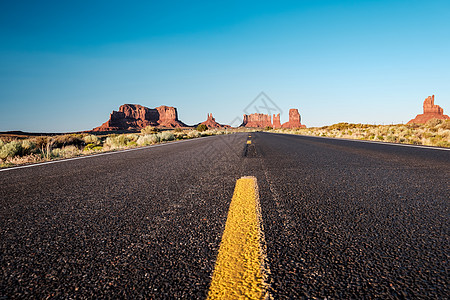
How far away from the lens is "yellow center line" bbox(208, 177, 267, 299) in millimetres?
1025

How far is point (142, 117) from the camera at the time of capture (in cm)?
16225

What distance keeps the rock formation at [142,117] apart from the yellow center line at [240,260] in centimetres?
14844

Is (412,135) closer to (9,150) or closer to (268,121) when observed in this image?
(9,150)

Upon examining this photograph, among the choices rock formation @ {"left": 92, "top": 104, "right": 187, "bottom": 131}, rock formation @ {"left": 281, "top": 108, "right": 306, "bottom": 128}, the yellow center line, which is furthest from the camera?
rock formation @ {"left": 281, "top": 108, "right": 306, "bottom": 128}

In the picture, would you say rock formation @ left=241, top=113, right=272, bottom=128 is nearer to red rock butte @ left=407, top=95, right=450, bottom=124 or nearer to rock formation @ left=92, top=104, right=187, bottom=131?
rock formation @ left=92, top=104, right=187, bottom=131

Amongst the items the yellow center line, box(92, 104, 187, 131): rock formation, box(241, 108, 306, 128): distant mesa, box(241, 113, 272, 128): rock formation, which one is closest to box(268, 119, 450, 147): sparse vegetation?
the yellow center line

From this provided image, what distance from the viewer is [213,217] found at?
1.96m

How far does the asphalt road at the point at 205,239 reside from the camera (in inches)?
42.8

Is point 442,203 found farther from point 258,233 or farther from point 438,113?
point 438,113

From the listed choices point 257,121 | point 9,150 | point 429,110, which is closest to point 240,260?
point 9,150

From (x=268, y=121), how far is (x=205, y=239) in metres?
164

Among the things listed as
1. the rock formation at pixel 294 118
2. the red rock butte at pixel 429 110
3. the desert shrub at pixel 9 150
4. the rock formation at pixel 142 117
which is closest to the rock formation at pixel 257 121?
the rock formation at pixel 294 118

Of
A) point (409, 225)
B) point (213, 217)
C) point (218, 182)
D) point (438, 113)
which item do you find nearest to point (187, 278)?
point (213, 217)

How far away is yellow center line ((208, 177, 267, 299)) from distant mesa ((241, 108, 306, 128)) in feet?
438
